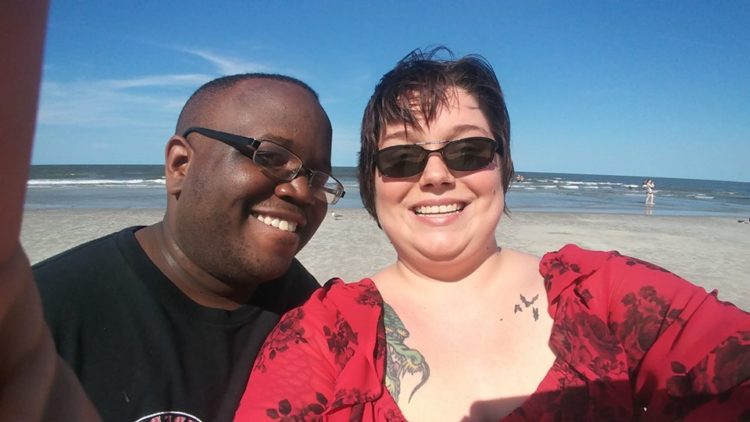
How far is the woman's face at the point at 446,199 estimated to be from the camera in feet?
6.69

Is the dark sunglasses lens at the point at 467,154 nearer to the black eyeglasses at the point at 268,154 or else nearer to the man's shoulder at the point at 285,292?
the black eyeglasses at the point at 268,154

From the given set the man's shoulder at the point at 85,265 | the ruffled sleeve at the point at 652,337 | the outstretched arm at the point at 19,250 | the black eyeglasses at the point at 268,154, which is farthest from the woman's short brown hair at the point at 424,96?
the outstretched arm at the point at 19,250

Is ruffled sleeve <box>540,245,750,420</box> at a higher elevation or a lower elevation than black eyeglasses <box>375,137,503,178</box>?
lower

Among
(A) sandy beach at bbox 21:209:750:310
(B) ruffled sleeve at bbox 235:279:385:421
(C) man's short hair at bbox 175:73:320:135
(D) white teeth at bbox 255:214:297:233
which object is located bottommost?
(A) sandy beach at bbox 21:209:750:310

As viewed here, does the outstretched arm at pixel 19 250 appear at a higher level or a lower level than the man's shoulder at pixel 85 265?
higher

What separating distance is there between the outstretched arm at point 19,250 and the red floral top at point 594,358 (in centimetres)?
121

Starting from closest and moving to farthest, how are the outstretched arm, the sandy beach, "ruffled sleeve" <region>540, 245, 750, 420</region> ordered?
the outstretched arm → "ruffled sleeve" <region>540, 245, 750, 420</region> → the sandy beach

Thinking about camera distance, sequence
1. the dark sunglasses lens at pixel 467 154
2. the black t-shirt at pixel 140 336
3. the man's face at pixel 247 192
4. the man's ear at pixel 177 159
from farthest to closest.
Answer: the man's ear at pixel 177 159 < the man's face at pixel 247 192 < the dark sunglasses lens at pixel 467 154 < the black t-shirt at pixel 140 336

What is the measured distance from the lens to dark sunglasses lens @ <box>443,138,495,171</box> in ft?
6.62

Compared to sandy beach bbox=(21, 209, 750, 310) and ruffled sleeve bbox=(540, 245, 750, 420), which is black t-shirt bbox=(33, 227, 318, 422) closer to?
ruffled sleeve bbox=(540, 245, 750, 420)

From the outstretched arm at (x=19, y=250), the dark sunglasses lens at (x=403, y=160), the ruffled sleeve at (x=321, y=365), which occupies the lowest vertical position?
the ruffled sleeve at (x=321, y=365)

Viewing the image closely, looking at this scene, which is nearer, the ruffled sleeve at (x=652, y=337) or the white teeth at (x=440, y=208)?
the ruffled sleeve at (x=652, y=337)

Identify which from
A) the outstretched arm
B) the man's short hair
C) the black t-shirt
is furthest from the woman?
the outstretched arm

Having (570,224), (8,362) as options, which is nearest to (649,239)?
(570,224)
